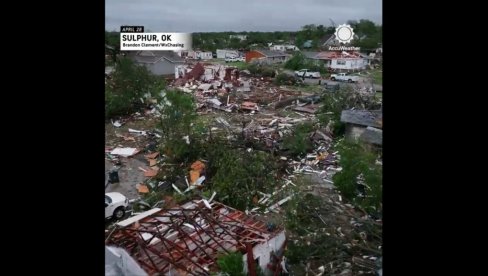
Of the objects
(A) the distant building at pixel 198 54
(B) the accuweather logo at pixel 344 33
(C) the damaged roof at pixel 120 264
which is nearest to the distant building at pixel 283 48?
(B) the accuweather logo at pixel 344 33

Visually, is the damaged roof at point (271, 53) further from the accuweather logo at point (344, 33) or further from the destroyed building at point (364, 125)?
the destroyed building at point (364, 125)

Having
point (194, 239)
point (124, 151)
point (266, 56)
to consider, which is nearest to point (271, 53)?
point (266, 56)

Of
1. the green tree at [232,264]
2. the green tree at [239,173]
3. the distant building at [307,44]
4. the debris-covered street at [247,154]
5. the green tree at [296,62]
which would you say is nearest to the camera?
the green tree at [232,264]

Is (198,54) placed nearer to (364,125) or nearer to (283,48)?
(283,48)

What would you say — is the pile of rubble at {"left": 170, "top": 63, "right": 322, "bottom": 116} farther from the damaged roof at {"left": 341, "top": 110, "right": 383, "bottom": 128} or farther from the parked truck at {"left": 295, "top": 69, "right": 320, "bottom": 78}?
the damaged roof at {"left": 341, "top": 110, "right": 383, "bottom": 128}

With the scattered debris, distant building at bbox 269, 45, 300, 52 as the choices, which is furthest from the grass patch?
the scattered debris
